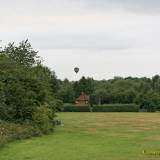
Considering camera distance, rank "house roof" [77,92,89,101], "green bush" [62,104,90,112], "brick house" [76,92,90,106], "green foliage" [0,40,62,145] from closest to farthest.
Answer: "green foliage" [0,40,62,145], "green bush" [62,104,90,112], "brick house" [76,92,90,106], "house roof" [77,92,89,101]

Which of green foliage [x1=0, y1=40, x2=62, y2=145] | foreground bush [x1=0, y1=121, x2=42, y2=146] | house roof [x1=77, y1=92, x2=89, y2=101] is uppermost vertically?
house roof [x1=77, y1=92, x2=89, y2=101]

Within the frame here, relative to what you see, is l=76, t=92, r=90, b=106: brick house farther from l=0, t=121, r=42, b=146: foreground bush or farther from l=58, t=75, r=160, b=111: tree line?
l=0, t=121, r=42, b=146: foreground bush

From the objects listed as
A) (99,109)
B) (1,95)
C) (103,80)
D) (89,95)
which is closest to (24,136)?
(1,95)

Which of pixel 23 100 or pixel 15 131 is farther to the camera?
pixel 23 100

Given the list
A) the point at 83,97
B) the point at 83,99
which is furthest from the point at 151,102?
the point at 83,97

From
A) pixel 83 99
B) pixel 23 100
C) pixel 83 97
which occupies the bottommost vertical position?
pixel 23 100

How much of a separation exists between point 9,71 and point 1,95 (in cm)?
517

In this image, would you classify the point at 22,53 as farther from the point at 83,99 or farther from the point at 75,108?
the point at 83,99

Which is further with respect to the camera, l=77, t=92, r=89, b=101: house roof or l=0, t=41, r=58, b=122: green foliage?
l=77, t=92, r=89, b=101: house roof

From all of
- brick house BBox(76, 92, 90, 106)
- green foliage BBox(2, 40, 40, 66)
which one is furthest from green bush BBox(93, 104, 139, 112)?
green foliage BBox(2, 40, 40, 66)

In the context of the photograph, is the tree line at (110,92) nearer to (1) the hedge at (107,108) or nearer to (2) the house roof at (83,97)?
(2) the house roof at (83,97)

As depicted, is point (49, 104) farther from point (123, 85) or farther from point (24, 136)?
point (123, 85)

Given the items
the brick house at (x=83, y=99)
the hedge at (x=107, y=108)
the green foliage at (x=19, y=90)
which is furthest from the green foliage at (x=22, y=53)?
the brick house at (x=83, y=99)

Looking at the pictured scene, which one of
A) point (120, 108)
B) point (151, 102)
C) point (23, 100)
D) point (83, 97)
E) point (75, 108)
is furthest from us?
point (83, 97)
